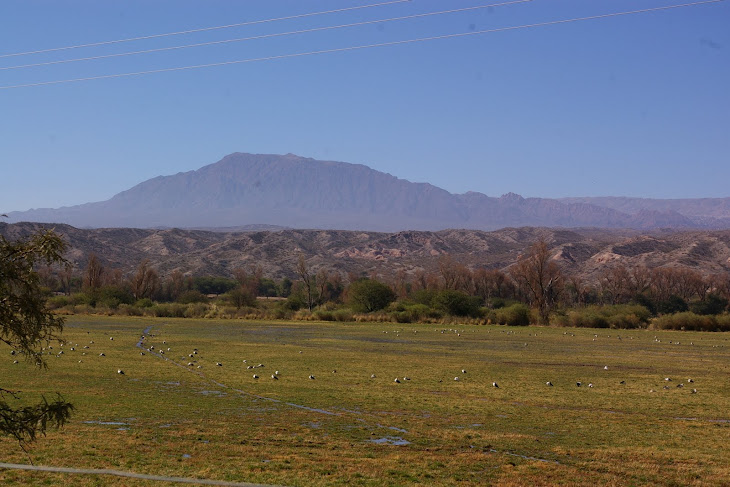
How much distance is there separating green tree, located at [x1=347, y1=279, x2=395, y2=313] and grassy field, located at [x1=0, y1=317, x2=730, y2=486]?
128 feet

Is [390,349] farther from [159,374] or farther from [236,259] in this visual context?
[236,259]

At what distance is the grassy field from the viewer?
14.3 meters

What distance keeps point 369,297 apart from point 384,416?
200ft

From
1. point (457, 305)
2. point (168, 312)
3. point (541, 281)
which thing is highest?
point (541, 281)

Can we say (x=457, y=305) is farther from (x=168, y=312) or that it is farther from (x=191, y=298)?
(x=191, y=298)

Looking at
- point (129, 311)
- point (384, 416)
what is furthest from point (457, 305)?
point (384, 416)

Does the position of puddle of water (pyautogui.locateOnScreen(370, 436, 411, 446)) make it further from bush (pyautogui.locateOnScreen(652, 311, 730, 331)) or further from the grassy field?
bush (pyautogui.locateOnScreen(652, 311, 730, 331))

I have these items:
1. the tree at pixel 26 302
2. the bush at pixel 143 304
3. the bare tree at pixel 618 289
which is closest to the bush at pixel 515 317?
the bare tree at pixel 618 289

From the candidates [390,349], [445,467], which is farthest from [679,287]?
[445,467]

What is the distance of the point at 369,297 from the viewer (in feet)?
266

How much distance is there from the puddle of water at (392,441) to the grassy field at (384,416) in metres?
0.04

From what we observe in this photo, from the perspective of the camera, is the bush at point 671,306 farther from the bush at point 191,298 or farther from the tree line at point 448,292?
the bush at point 191,298

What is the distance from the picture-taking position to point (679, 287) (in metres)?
101

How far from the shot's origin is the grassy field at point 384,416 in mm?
14344
